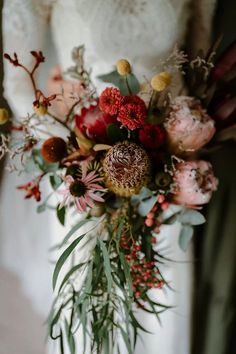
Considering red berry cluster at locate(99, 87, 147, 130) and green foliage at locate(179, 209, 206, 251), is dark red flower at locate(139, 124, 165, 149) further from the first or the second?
green foliage at locate(179, 209, 206, 251)

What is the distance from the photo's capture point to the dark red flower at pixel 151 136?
0.65 m

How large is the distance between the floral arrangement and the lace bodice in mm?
64

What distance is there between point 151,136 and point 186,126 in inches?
2.2

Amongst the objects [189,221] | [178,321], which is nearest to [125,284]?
[189,221]

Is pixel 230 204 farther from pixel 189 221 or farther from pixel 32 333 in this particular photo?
pixel 32 333

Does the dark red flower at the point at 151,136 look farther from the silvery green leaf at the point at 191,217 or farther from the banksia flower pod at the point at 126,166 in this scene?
the silvery green leaf at the point at 191,217

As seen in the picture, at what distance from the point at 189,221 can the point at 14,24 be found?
0.47 m

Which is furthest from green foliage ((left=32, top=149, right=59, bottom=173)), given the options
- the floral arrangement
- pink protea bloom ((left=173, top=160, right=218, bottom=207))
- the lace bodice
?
pink protea bloom ((left=173, top=160, right=218, bottom=207))

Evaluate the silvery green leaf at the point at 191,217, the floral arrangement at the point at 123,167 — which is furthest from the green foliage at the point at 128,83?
the silvery green leaf at the point at 191,217

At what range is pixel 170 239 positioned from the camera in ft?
2.97

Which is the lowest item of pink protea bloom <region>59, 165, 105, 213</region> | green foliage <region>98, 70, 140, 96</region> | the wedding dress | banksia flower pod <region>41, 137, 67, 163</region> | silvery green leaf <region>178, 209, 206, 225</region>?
pink protea bloom <region>59, 165, 105, 213</region>

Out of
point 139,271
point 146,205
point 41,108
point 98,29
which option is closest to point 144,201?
point 146,205

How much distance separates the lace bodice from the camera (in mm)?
787

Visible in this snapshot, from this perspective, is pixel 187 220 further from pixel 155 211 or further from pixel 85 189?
pixel 85 189
